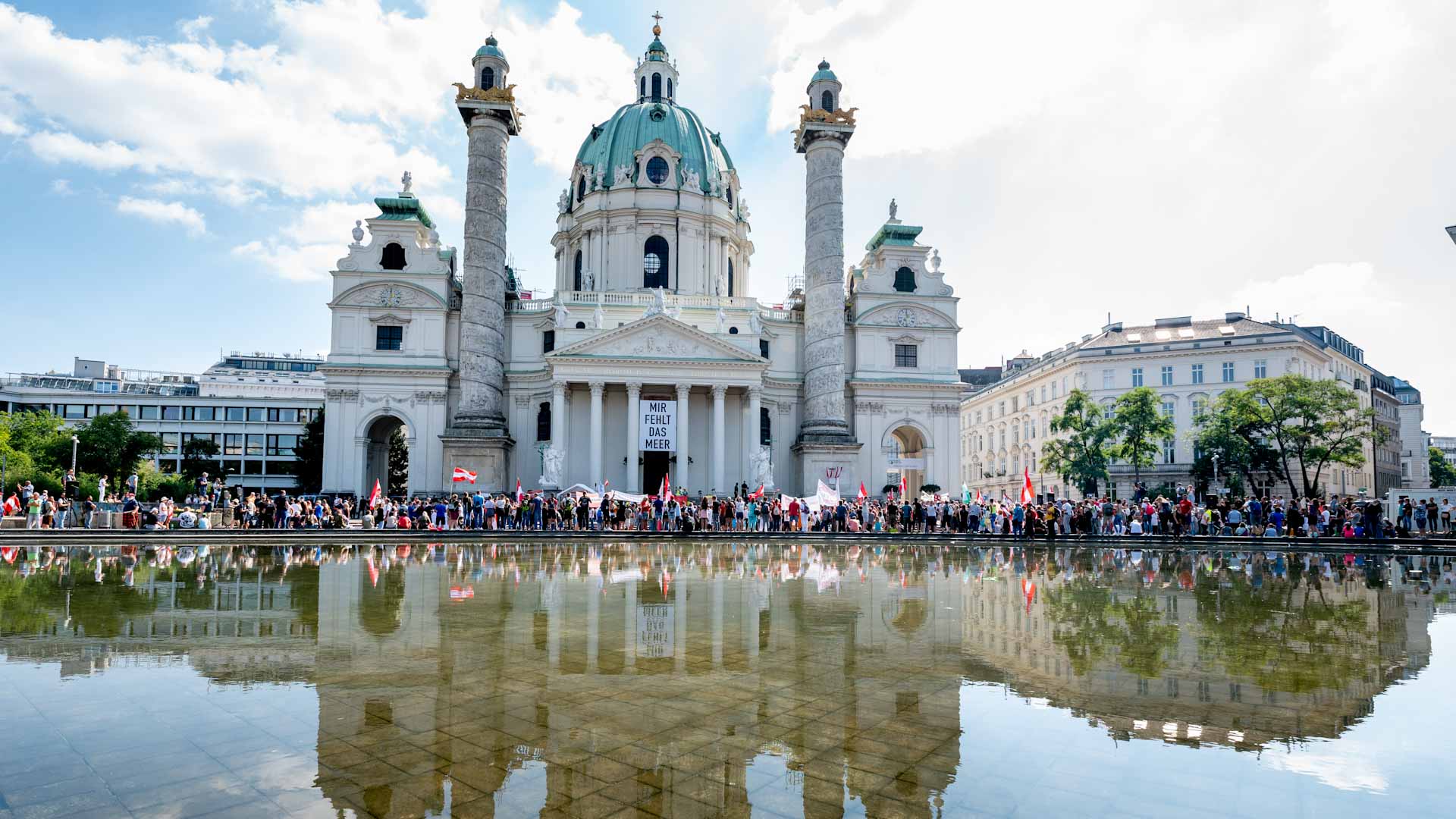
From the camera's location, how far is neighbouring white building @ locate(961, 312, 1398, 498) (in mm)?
64750

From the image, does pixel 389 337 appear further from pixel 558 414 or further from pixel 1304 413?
pixel 1304 413

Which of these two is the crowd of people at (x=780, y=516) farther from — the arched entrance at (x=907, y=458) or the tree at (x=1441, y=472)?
the tree at (x=1441, y=472)

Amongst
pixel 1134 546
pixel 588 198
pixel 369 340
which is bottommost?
pixel 1134 546

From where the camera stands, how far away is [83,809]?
4.55 meters

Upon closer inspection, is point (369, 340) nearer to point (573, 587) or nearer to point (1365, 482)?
point (573, 587)

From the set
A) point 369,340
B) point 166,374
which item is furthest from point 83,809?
point 166,374

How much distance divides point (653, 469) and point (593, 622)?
3905cm

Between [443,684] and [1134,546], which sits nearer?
[443,684]

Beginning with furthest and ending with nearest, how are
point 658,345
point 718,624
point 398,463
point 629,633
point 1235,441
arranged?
point 398,463 < point 1235,441 < point 658,345 < point 718,624 < point 629,633

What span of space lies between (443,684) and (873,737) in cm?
346

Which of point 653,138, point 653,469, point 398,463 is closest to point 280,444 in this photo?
point 398,463

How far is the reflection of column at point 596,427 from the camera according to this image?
45.9 metres

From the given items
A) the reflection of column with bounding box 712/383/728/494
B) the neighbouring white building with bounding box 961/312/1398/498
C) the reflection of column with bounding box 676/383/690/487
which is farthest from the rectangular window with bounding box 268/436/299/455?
the neighbouring white building with bounding box 961/312/1398/498

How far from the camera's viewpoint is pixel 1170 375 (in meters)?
66.8
